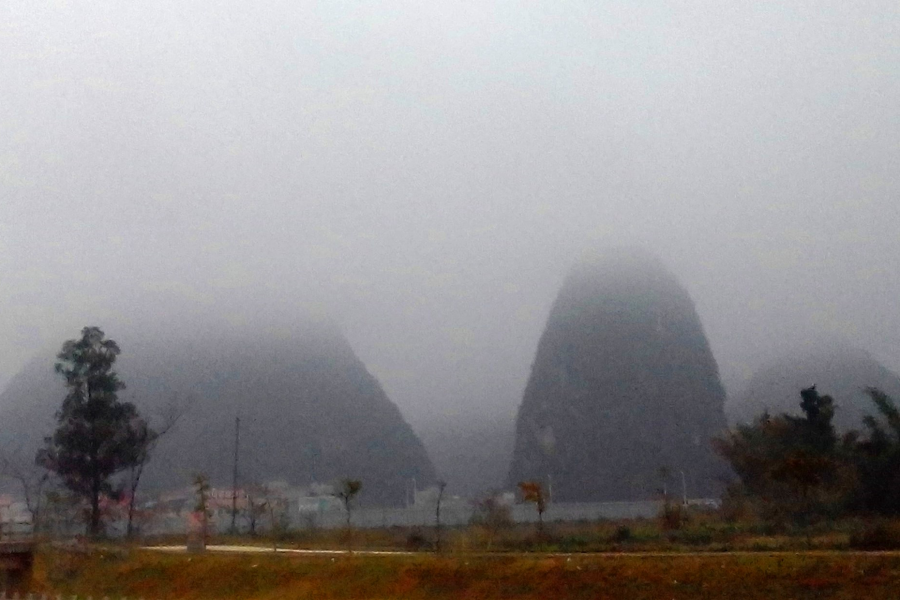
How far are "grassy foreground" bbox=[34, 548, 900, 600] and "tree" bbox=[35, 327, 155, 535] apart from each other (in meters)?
22.0

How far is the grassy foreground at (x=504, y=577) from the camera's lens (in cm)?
2100

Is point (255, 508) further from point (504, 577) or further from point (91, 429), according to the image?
point (504, 577)

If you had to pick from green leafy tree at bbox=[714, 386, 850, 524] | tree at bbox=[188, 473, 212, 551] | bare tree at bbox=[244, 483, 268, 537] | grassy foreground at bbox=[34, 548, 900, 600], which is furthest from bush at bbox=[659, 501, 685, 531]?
bare tree at bbox=[244, 483, 268, 537]

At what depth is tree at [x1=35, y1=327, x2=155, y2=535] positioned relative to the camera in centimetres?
5259

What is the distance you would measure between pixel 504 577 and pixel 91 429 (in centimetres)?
3557

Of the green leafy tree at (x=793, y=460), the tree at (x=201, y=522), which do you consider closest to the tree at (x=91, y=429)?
the tree at (x=201, y=522)

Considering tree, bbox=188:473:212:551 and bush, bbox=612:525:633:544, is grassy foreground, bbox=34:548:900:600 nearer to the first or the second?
tree, bbox=188:473:212:551

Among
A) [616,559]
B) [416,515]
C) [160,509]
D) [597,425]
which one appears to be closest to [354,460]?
[597,425]

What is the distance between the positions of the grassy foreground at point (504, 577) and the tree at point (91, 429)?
72.1 ft

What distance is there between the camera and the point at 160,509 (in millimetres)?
71062

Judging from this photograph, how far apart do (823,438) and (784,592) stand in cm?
3653

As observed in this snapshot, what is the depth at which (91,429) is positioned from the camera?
5275 centimetres

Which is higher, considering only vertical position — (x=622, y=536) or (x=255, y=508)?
(x=255, y=508)

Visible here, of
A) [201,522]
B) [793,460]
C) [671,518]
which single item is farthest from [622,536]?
[201,522]
